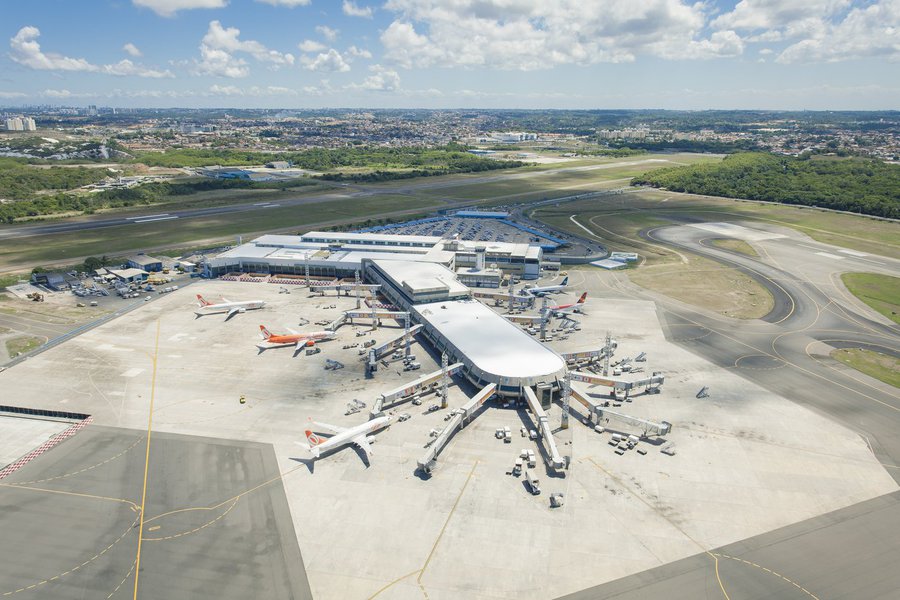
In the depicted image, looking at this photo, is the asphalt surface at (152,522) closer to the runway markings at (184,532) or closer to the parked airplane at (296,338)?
the runway markings at (184,532)

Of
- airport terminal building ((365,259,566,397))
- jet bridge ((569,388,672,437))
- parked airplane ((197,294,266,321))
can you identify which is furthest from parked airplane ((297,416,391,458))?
parked airplane ((197,294,266,321))

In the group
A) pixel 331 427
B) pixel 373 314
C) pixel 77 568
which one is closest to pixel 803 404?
pixel 331 427

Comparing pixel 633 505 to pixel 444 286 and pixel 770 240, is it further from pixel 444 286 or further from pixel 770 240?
pixel 770 240

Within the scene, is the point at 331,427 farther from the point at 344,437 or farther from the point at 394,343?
the point at 394,343

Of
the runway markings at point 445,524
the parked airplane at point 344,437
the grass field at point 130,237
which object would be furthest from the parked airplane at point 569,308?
the grass field at point 130,237

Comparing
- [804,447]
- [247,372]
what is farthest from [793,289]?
[247,372]

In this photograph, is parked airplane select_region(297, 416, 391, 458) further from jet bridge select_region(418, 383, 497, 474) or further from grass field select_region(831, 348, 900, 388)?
grass field select_region(831, 348, 900, 388)
